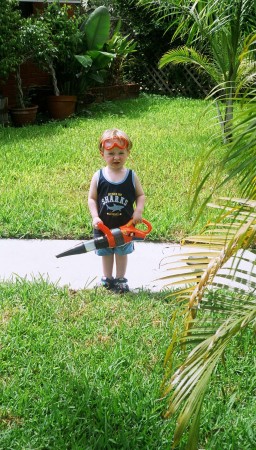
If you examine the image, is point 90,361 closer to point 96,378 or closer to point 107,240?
point 96,378

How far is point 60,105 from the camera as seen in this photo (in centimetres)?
1181

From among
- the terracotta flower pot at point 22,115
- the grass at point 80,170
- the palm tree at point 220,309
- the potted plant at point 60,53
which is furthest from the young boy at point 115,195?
the potted plant at point 60,53

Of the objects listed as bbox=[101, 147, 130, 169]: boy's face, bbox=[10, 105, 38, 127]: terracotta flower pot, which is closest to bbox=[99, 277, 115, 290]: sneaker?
bbox=[101, 147, 130, 169]: boy's face

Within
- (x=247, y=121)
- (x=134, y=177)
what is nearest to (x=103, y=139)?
(x=134, y=177)

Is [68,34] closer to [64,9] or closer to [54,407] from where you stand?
[64,9]

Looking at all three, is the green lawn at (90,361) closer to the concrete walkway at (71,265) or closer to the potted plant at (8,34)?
the concrete walkway at (71,265)

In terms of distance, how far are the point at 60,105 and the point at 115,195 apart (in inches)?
326

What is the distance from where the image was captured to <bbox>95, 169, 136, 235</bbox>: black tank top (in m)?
3.89

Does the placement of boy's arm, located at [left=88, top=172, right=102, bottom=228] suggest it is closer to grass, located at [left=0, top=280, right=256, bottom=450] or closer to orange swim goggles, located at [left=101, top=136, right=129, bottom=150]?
orange swim goggles, located at [left=101, top=136, right=129, bottom=150]

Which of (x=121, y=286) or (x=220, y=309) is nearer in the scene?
(x=220, y=309)

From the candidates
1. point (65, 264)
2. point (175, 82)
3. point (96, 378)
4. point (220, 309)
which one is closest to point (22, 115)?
point (175, 82)

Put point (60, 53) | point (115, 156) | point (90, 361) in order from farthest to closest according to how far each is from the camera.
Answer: point (60, 53)
point (115, 156)
point (90, 361)

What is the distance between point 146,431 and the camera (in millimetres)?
2535

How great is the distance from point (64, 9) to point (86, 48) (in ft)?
2.95
